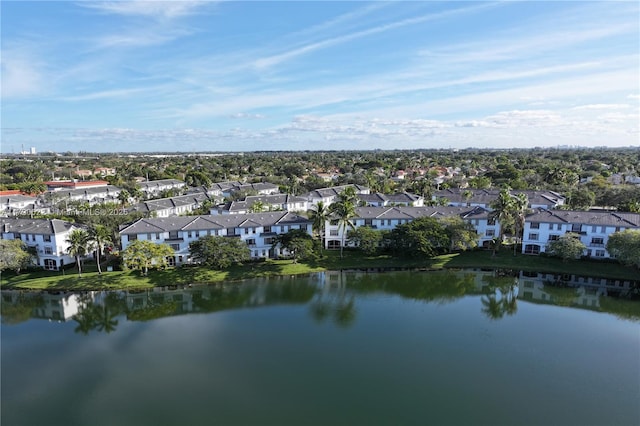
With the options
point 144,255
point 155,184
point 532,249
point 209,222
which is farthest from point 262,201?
point 155,184

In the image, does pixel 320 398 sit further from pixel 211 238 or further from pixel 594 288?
pixel 594 288

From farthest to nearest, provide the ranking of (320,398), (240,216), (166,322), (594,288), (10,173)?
(10,173)
(240,216)
(594,288)
(166,322)
(320,398)

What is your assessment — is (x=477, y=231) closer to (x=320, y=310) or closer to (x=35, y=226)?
(x=320, y=310)

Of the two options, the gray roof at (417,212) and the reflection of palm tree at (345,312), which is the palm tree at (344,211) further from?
the reflection of palm tree at (345,312)

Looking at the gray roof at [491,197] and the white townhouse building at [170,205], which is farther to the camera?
the white townhouse building at [170,205]

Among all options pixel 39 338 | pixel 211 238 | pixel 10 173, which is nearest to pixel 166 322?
pixel 39 338

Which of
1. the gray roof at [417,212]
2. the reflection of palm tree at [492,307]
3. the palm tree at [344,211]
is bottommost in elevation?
the reflection of palm tree at [492,307]

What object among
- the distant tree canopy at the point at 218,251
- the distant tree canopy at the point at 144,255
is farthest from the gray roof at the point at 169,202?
the distant tree canopy at the point at 218,251
